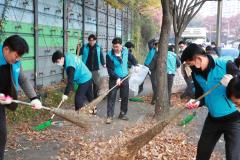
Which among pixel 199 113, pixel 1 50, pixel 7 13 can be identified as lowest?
pixel 199 113

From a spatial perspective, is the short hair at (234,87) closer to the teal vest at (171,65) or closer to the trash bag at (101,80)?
the teal vest at (171,65)

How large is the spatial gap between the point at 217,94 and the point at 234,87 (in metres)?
0.64

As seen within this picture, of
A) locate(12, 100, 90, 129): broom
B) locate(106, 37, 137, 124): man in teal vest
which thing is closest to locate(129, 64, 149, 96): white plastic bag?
locate(106, 37, 137, 124): man in teal vest

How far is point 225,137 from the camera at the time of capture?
4.57 m

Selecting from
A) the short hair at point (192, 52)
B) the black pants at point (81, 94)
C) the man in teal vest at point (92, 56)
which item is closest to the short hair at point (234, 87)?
the short hair at point (192, 52)

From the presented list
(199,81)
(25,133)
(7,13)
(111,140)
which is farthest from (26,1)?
(199,81)

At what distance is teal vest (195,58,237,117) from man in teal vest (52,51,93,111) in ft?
11.4

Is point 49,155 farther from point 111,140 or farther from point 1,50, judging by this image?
point 1,50

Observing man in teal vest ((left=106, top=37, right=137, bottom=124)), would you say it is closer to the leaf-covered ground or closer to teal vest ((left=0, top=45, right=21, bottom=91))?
the leaf-covered ground

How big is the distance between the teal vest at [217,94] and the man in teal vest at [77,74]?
11.4 ft

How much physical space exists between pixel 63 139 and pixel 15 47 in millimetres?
3028

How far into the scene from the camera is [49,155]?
246 inches

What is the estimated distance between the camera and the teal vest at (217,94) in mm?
4391

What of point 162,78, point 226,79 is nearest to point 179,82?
point 162,78
